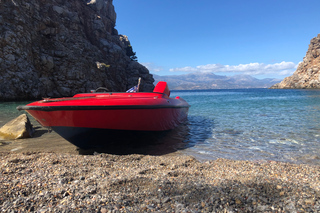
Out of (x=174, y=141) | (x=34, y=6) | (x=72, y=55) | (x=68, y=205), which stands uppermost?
(x=34, y=6)

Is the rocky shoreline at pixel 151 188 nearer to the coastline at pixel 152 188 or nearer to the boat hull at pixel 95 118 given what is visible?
the coastline at pixel 152 188

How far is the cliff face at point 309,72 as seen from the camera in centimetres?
8206

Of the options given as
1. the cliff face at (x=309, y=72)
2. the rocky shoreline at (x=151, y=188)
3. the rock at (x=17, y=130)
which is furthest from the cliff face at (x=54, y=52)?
the cliff face at (x=309, y=72)

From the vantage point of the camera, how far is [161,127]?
19.9ft

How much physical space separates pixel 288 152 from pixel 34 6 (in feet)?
129

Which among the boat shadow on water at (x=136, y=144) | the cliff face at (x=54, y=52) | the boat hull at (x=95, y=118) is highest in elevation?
the cliff face at (x=54, y=52)

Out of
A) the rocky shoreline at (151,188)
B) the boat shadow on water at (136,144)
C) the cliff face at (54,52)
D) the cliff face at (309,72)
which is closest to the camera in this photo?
the rocky shoreline at (151,188)

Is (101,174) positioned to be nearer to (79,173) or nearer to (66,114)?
(79,173)

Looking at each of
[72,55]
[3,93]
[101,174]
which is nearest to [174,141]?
[101,174]

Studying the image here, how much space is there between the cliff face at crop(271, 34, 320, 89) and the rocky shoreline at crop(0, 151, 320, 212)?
315 ft

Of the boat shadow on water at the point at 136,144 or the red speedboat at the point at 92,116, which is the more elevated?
the red speedboat at the point at 92,116

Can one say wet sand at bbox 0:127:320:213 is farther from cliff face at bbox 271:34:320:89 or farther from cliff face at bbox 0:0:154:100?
cliff face at bbox 271:34:320:89

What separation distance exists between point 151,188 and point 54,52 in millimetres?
35777

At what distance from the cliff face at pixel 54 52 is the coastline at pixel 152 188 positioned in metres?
27.3
